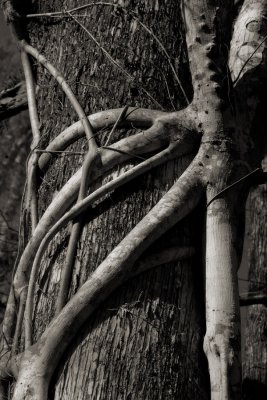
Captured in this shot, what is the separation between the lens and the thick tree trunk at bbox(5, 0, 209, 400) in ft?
7.00

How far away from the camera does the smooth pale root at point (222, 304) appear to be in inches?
86.9

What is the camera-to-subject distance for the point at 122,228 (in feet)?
7.49

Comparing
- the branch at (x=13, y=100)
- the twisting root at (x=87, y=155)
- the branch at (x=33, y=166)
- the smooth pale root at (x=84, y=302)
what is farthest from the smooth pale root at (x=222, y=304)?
the branch at (x=13, y=100)

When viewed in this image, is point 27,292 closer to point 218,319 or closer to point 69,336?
point 69,336

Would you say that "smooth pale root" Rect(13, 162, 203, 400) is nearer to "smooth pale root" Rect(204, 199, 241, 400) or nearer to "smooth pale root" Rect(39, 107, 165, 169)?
"smooth pale root" Rect(204, 199, 241, 400)

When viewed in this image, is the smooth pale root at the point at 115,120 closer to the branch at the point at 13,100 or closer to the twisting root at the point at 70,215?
the twisting root at the point at 70,215

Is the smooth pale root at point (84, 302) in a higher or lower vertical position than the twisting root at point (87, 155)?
lower

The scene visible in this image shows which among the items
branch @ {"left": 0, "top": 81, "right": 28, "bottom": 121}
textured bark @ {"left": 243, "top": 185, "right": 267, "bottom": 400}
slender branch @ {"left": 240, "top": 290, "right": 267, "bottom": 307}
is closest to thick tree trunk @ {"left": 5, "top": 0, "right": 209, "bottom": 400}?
branch @ {"left": 0, "top": 81, "right": 28, "bottom": 121}

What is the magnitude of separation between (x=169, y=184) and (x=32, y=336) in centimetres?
61

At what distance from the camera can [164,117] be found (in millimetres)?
2414

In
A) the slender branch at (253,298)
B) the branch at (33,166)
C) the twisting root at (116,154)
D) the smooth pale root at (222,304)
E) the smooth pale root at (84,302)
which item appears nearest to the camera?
the smooth pale root at (84,302)

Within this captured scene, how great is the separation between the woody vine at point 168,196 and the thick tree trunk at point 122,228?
3 centimetres

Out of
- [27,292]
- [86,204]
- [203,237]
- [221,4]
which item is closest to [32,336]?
[27,292]

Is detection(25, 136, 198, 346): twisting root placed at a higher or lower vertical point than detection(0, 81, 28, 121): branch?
lower
